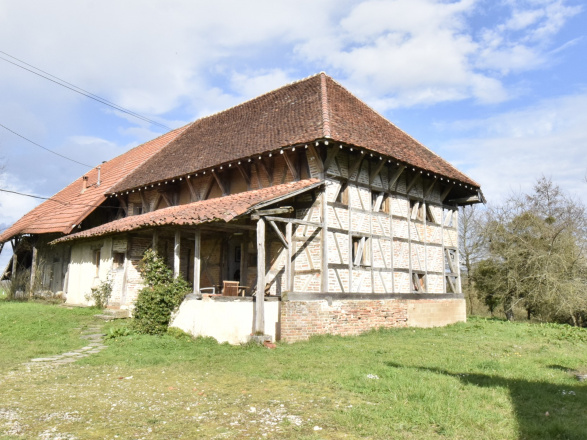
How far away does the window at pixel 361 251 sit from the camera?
13610mm

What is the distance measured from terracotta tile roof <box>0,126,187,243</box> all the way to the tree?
61.5ft

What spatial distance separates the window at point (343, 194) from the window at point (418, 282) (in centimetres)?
403

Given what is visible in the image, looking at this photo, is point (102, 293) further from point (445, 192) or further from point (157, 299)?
point (445, 192)

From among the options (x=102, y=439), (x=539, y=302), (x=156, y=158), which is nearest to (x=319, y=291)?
(x=102, y=439)

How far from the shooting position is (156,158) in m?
20.8

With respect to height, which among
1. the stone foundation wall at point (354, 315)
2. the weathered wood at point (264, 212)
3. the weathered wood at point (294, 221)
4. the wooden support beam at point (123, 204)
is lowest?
the stone foundation wall at point (354, 315)

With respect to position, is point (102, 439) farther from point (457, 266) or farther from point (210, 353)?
point (457, 266)

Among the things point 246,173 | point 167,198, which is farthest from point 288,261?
point 167,198

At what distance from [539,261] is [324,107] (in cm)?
1642

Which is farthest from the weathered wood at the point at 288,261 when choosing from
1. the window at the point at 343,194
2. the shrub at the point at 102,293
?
the shrub at the point at 102,293

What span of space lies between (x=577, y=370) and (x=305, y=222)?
6.69m

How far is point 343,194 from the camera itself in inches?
535

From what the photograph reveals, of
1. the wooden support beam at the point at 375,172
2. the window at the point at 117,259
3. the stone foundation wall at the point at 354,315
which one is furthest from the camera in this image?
the window at the point at 117,259

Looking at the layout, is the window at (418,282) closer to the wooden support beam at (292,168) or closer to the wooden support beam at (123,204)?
the wooden support beam at (292,168)
